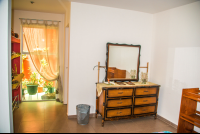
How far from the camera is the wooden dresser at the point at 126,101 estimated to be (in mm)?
3086

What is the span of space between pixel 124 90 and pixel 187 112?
1.21 metres

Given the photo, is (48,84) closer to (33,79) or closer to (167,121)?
(33,79)

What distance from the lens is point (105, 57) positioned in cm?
357

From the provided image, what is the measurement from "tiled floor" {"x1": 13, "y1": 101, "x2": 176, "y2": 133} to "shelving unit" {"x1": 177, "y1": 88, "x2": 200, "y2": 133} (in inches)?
15.5

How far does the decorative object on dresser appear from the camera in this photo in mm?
3107

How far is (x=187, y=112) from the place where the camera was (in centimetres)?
264

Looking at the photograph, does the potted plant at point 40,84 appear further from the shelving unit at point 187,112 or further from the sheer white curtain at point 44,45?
the shelving unit at point 187,112

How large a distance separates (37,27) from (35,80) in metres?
1.67

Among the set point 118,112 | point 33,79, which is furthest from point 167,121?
point 33,79

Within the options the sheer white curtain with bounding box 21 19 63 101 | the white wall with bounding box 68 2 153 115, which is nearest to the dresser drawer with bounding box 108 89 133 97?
the white wall with bounding box 68 2 153 115

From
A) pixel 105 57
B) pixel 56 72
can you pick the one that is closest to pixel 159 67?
pixel 105 57

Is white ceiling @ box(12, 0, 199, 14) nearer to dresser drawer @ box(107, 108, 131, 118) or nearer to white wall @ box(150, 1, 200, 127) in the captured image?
white wall @ box(150, 1, 200, 127)

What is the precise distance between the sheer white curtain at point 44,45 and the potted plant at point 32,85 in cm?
47

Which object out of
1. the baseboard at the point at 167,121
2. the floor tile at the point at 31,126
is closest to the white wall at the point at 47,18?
the floor tile at the point at 31,126
